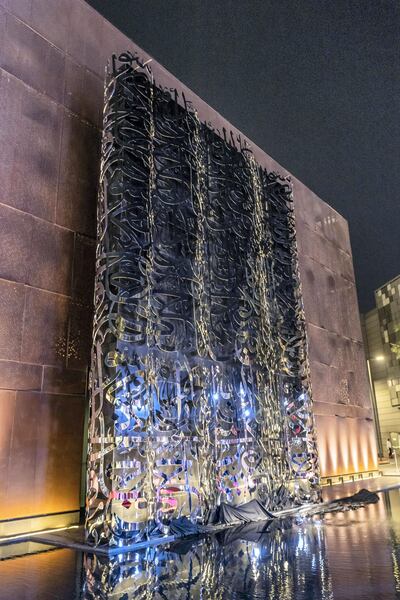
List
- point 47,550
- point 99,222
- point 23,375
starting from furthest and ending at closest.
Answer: point 99,222 → point 23,375 → point 47,550

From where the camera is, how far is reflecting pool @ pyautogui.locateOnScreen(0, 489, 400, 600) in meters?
3.48

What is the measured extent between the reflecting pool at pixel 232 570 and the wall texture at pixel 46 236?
1.25 meters

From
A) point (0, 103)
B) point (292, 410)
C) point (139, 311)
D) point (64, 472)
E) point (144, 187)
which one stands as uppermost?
point (0, 103)

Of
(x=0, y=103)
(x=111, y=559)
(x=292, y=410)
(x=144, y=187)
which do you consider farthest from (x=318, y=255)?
(x=111, y=559)

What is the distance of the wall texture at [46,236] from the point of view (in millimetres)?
6148

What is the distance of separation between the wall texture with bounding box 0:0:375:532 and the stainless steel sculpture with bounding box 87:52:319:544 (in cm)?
85

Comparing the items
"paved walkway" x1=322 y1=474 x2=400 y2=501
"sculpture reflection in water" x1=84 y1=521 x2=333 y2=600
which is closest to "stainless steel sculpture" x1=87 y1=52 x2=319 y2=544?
"sculpture reflection in water" x1=84 y1=521 x2=333 y2=600

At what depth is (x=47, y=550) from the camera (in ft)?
16.7

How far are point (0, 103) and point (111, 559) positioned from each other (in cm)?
610

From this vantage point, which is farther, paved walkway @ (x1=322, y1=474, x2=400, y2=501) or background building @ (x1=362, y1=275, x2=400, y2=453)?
background building @ (x1=362, y1=275, x2=400, y2=453)

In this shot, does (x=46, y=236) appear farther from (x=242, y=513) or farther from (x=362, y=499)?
(x=362, y=499)

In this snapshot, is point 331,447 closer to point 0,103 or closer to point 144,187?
point 144,187

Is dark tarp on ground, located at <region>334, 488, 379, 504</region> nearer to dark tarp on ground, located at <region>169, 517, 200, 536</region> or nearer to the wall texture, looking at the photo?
dark tarp on ground, located at <region>169, 517, 200, 536</region>

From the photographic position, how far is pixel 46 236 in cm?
695
